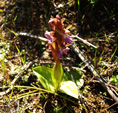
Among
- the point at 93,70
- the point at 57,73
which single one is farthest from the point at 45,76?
the point at 93,70

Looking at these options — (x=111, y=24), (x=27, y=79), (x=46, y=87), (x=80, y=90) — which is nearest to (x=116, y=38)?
(x=111, y=24)

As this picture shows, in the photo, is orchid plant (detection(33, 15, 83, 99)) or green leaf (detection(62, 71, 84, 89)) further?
green leaf (detection(62, 71, 84, 89))

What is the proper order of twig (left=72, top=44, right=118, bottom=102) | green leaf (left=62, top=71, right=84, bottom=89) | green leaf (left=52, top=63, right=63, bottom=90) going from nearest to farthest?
green leaf (left=52, top=63, right=63, bottom=90), twig (left=72, top=44, right=118, bottom=102), green leaf (left=62, top=71, right=84, bottom=89)

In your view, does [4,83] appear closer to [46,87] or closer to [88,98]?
[46,87]

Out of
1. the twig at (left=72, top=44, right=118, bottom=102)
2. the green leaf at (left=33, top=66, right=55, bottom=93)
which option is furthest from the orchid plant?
the twig at (left=72, top=44, right=118, bottom=102)

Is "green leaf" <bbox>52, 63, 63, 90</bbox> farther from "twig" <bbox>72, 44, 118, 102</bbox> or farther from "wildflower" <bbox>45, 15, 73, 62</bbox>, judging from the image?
"twig" <bbox>72, 44, 118, 102</bbox>

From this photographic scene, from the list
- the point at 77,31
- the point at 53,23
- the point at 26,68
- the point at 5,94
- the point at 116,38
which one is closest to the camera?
the point at 53,23
